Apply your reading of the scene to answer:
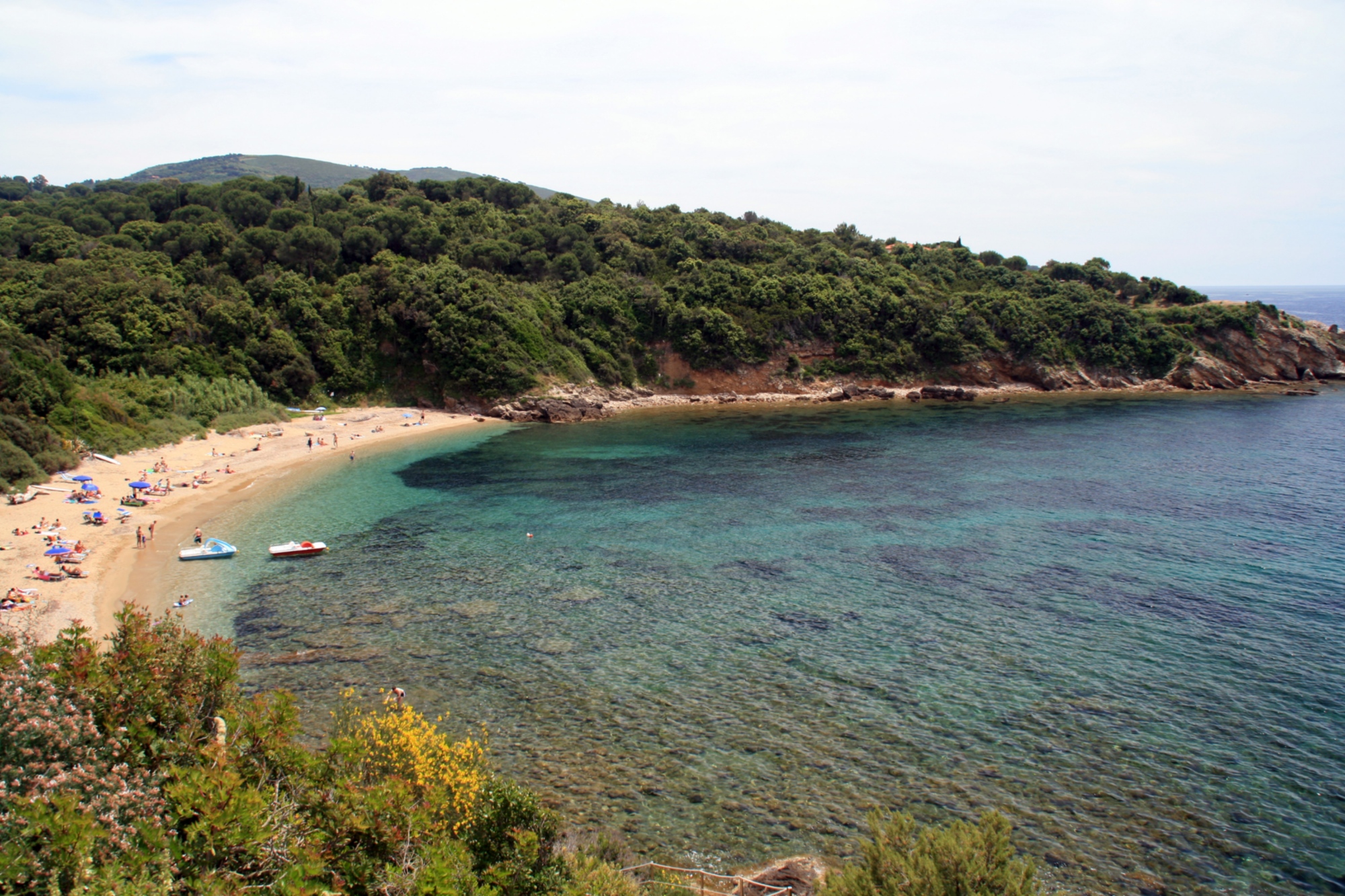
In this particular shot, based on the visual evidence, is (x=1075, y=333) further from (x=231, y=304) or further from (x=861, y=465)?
(x=231, y=304)

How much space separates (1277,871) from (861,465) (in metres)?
39.8

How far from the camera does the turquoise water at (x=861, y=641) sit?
1781cm

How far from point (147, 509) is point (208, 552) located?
9667mm

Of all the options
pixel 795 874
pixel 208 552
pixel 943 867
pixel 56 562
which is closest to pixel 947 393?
pixel 208 552

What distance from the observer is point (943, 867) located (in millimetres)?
10844

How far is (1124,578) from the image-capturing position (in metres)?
31.7

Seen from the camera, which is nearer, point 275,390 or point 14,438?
point 14,438

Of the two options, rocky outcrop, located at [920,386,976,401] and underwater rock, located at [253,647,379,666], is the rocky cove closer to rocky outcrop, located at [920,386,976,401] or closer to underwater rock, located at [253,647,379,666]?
rocky outcrop, located at [920,386,976,401]

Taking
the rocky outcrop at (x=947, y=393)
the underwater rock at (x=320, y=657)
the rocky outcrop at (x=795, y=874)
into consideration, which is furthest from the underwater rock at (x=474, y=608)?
the rocky outcrop at (x=947, y=393)

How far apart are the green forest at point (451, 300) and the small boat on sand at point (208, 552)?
20584mm

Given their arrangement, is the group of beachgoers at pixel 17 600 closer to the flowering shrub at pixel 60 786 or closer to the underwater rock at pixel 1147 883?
the flowering shrub at pixel 60 786

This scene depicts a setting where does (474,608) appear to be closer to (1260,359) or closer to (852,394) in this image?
(852,394)

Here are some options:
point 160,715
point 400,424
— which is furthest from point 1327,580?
point 400,424

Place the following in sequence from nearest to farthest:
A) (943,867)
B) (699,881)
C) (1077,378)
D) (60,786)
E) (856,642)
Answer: (943,867), (60,786), (699,881), (856,642), (1077,378)
